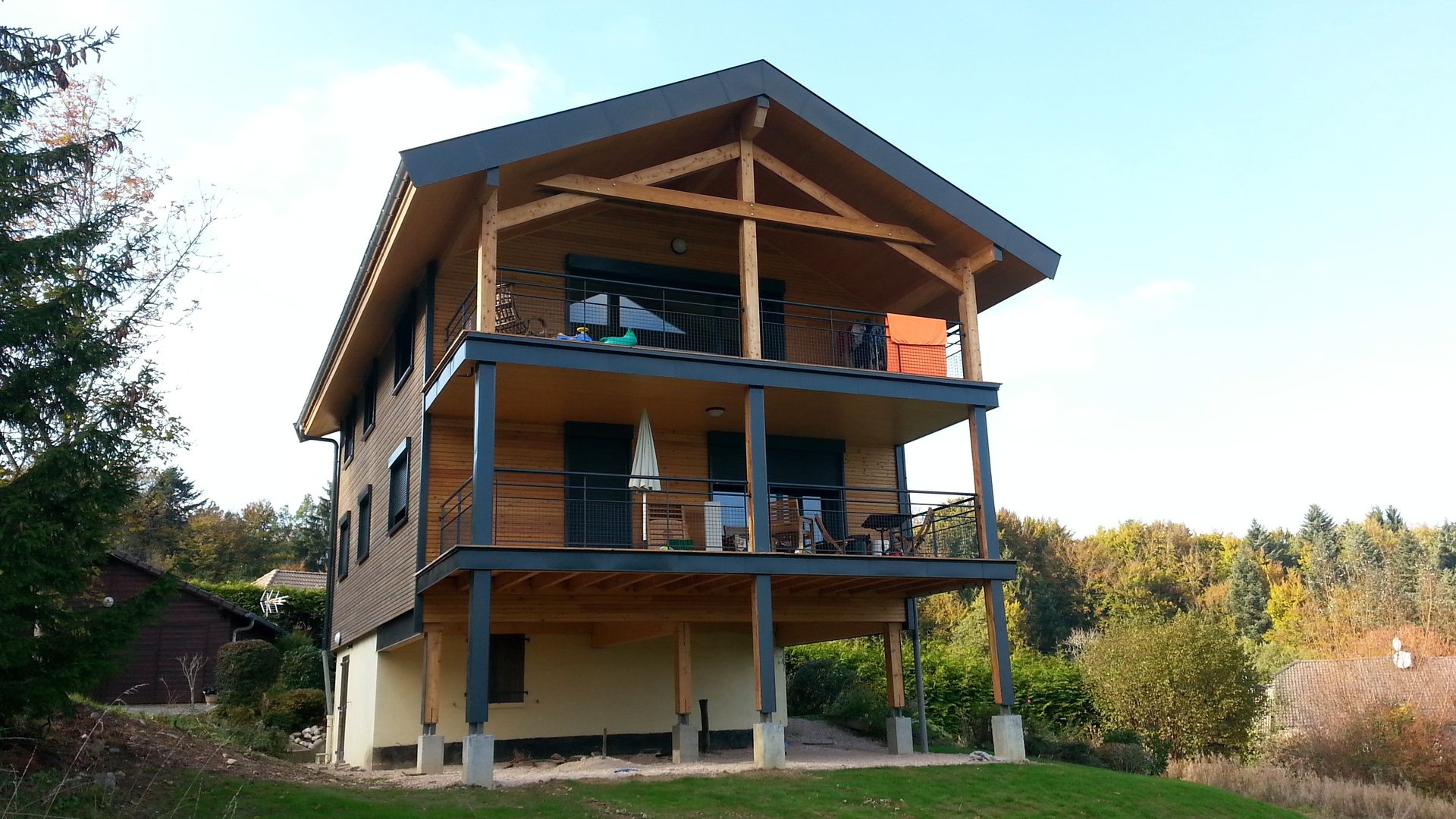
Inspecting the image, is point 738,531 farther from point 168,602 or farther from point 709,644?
point 168,602

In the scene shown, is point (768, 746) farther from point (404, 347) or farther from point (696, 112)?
point (404, 347)

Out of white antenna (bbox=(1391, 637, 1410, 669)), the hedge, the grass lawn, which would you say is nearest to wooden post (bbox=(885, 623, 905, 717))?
the grass lawn

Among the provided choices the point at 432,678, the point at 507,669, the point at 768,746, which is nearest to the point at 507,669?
the point at 507,669

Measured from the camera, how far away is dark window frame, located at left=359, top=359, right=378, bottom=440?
69.2 ft

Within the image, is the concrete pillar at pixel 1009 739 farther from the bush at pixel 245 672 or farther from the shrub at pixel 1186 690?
the bush at pixel 245 672

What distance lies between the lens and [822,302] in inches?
790

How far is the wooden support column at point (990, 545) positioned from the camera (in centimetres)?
1589

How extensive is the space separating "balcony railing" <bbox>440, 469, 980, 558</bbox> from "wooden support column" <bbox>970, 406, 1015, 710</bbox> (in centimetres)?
27

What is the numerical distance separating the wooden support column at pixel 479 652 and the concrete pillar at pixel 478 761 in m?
0.14

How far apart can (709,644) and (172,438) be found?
13381 millimetres

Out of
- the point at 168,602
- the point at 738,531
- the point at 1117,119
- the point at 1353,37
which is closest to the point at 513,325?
the point at 738,531

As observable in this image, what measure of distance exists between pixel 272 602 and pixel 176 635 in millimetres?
2190

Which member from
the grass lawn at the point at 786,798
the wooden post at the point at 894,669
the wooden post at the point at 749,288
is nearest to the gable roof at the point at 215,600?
the grass lawn at the point at 786,798

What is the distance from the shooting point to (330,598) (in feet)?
78.7
